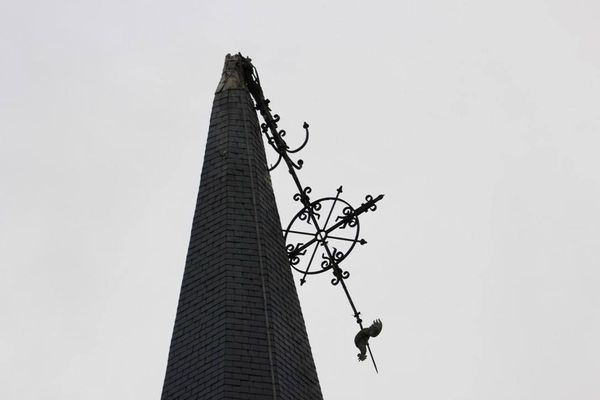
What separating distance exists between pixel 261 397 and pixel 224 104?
671 centimetres

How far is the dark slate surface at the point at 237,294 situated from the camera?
81.1 feet

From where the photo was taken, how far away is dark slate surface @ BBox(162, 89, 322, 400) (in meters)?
24.7

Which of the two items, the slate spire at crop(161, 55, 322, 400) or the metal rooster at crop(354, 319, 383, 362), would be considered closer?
the slate spire at crop(161, 55, 322, 400)

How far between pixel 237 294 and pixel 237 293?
1.3 inches

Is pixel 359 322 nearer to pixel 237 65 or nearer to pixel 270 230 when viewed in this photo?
pixel 270 230

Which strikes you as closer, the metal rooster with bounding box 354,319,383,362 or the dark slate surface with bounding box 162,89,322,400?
the dark slate surface with bounding box 162,89,322,400

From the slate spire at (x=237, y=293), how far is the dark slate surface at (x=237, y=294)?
0.02 metres

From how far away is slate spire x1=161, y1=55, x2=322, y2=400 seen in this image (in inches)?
973

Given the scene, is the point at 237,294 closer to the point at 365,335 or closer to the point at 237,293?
the point at 237,293

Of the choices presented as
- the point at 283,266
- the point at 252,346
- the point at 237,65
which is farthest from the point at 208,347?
the point at 237,65

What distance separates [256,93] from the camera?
2961 centimetres

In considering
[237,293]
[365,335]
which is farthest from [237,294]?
[365,335]

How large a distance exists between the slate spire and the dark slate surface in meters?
0.02

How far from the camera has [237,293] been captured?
2581cm
